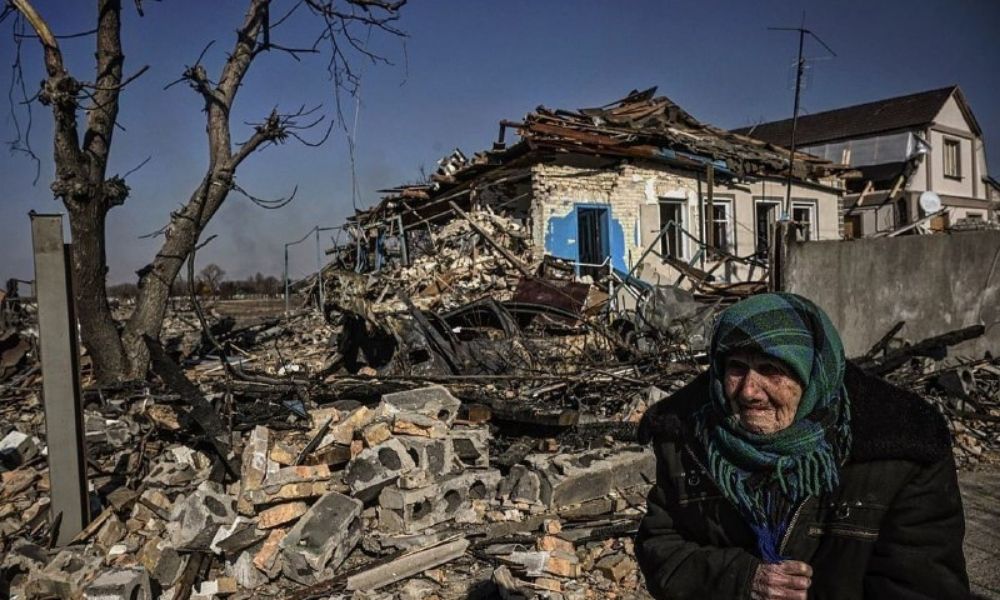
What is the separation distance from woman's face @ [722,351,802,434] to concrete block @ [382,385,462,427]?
409 cm

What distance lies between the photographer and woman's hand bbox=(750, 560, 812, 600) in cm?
169

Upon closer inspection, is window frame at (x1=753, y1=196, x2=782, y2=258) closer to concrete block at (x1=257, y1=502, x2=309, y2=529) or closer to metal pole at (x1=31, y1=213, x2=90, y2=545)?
concrete block at (x1=257, y1=502, x2=309, y2=529)

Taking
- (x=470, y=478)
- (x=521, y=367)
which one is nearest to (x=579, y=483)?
(x=470, y=478)

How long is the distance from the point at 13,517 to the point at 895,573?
19.0 ft

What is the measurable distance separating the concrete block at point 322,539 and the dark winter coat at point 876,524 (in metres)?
2.89

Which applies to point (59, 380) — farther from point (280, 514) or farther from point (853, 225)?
point (853, 225)

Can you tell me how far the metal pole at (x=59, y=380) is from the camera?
4.43 m

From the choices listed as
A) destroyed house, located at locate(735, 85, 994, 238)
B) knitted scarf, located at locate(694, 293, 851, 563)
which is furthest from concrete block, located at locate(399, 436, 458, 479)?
destroyed house, located at locate(735, 85, 994, 238)

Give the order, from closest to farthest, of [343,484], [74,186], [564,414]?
[343,484]
[564,414]
[74,186]

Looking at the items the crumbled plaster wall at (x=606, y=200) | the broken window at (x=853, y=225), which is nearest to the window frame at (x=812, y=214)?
the crumbled plaster wall at (x=606, y=200)

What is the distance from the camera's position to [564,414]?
19.6 feet

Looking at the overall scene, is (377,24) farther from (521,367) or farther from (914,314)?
(914,314)

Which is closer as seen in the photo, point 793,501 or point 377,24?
point 793,501

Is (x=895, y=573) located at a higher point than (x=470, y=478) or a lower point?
higher
